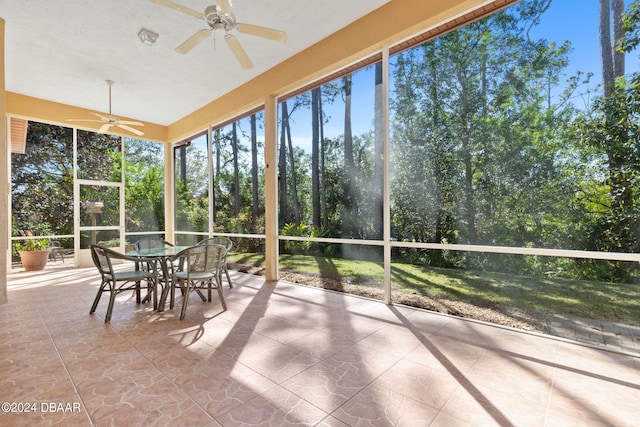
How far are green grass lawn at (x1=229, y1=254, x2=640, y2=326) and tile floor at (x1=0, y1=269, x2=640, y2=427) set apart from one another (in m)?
0.77

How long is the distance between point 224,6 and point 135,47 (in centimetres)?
266

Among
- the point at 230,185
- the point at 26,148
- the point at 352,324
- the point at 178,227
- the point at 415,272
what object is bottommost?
the point at 352,324

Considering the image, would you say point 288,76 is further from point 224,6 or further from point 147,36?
point 224,6

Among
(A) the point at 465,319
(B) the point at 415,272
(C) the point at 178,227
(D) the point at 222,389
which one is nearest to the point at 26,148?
(C) the point at 178,227

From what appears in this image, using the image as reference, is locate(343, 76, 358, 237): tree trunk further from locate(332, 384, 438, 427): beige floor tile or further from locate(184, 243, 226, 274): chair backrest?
locate(332, 384, 438, 427): beige floor tile

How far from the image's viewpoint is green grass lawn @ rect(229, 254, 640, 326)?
2.87 m

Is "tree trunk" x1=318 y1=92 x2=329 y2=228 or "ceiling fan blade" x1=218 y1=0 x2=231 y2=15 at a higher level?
"ceiling fan blade" x1=218 y1=0 x2=231 y2=15

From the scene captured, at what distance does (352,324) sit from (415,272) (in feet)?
5.22

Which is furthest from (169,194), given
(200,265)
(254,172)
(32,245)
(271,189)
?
(200,265)

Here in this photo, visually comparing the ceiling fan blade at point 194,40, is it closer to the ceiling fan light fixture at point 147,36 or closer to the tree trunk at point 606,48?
the ceiling fan light fixture at point 147,36

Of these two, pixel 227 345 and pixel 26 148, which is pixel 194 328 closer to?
pixel 227 345

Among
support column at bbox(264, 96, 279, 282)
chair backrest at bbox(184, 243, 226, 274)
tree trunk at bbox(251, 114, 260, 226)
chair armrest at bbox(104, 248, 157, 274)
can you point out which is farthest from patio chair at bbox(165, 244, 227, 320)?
tree trunk at bbox(251, 114, 260, 226)

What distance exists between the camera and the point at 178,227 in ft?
26.0

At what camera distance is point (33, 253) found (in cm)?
612
